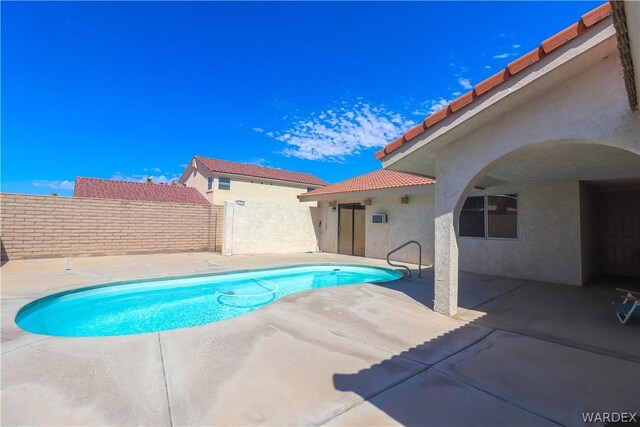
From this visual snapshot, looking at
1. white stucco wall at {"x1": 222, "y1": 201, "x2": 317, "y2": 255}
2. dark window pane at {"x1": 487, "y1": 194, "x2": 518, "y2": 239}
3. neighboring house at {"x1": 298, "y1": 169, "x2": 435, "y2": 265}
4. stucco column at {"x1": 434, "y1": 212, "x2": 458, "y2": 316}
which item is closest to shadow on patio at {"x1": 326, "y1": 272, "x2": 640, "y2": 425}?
stucco column at {"x1": 434, "y1": 212, "x2": 458, "y2": 316}

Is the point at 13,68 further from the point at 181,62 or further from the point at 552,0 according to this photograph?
the point at 552,0

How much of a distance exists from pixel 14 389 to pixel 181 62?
19.3m

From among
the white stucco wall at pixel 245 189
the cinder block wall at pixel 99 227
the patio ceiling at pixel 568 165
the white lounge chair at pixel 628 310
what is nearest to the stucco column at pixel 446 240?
the patio ceiling at pixel 568 165

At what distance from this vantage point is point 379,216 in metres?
15.4

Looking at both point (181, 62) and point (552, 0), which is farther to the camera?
point (181, 62)

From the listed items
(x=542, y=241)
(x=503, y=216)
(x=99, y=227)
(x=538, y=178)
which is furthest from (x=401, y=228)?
(x=99, y=227)

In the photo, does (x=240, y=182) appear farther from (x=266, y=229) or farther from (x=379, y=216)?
(x=379, y=216)

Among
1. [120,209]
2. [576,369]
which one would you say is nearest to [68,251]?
[120,209]

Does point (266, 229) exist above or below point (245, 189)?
below

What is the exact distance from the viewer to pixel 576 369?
3721 mm

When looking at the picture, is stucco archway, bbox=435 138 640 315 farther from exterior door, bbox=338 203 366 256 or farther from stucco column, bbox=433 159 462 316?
exterior door, bbox=338 203 366 256

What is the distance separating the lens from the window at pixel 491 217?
10.4m

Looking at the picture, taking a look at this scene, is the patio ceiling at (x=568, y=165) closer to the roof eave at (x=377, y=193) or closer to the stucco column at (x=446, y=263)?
the stucco column at (x=446, y=263)

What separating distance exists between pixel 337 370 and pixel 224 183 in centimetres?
2607
